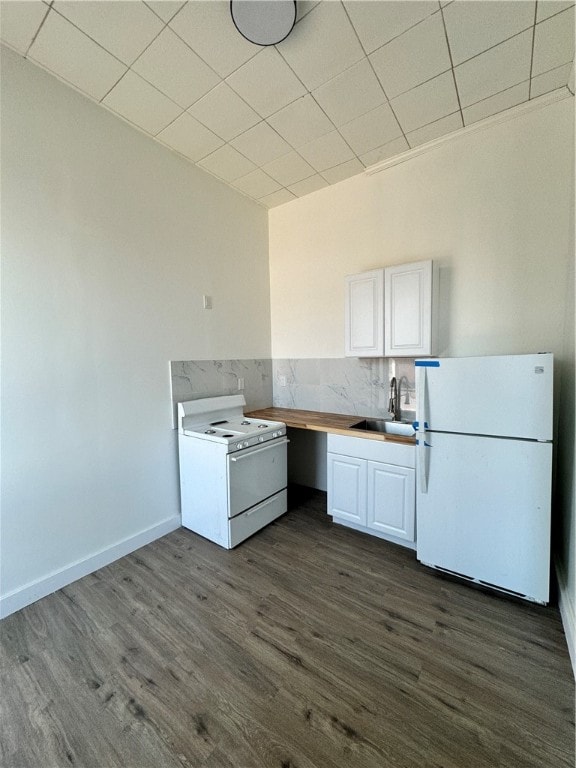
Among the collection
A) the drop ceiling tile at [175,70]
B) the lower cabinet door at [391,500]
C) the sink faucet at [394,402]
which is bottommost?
the lower cabinet door at [391,500]

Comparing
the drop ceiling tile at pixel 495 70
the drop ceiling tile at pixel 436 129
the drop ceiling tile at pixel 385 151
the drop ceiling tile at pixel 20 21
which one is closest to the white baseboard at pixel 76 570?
the drop ceiling tile at pixel 20 21

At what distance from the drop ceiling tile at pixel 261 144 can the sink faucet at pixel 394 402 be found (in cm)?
210

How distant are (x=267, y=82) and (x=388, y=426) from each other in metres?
2.54

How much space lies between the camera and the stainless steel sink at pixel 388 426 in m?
2.57

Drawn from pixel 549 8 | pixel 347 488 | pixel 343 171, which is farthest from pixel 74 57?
pixel 347 488

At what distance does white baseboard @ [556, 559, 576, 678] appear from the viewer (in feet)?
4.66

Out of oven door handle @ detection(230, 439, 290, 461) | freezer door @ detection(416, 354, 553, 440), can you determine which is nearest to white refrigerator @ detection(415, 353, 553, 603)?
freezer door @ detection(416, 354, 553, 440)

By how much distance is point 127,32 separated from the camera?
1.59 meters

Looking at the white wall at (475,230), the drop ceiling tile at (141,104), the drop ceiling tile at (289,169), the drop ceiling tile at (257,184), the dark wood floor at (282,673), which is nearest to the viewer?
the dark wood floor at (282,673)

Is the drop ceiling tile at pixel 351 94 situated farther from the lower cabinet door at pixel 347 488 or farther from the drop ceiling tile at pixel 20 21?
the lower cabinet door at pixel 347 488

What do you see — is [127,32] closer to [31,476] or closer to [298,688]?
[31,476]

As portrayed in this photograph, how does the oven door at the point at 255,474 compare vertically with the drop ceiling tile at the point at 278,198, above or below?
below

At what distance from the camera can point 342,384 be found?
10.0 feet

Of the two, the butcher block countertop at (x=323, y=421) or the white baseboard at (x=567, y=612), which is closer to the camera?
the white baseboard at (x=567, y=612)
